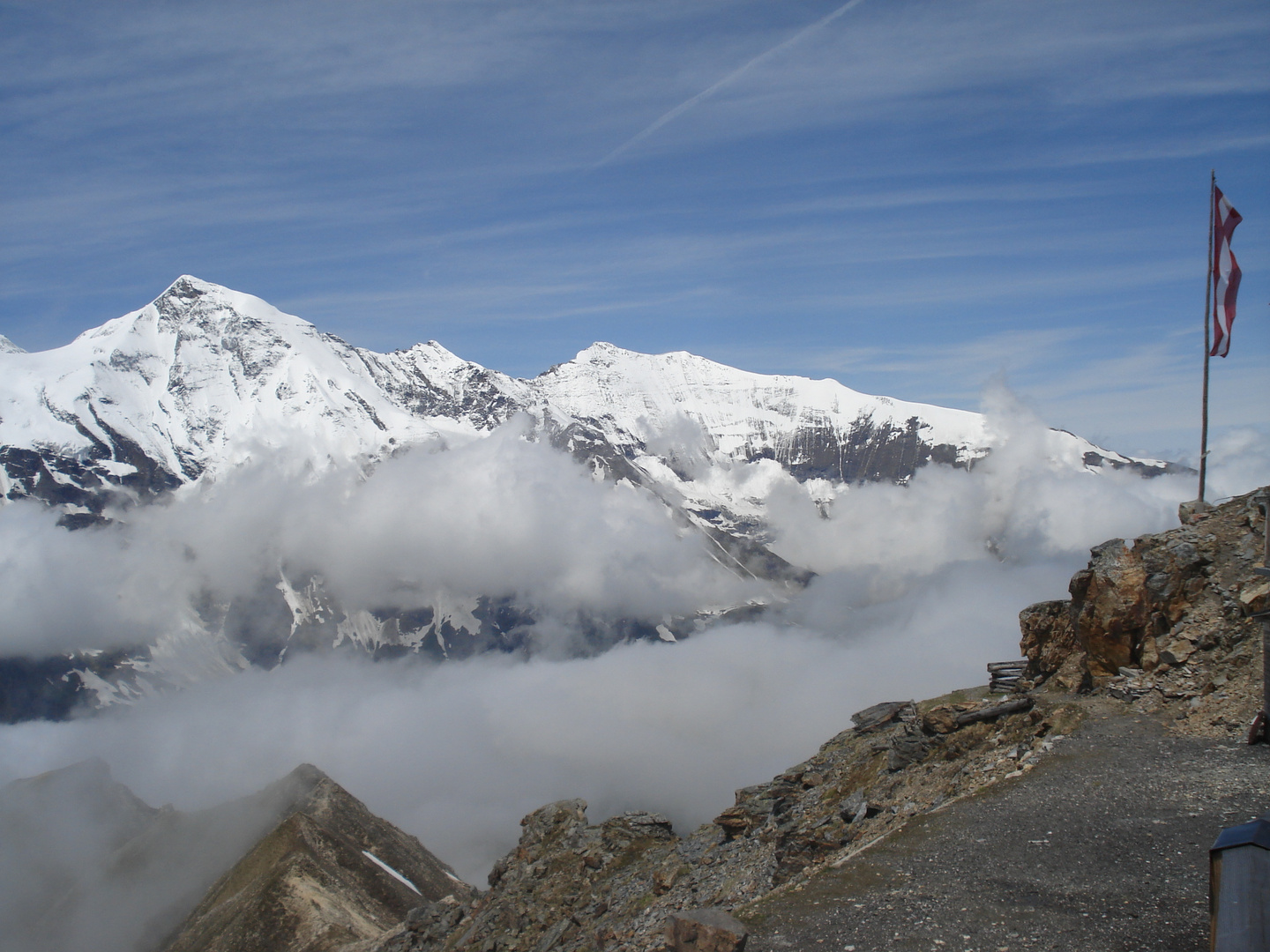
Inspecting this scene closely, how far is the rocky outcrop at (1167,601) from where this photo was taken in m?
29.5

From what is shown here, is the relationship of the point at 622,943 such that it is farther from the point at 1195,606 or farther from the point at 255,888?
the point at 255,888

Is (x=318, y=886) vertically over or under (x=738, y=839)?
under

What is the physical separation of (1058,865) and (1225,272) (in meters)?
22.5

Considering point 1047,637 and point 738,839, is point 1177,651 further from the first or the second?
point 738,839

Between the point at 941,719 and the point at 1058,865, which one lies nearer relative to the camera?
the point at 1058,865

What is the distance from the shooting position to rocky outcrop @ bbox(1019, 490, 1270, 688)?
2945cm

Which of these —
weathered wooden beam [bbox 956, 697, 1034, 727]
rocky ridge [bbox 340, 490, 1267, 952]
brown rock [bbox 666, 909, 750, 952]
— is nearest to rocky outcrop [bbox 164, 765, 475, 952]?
rocky ridge [bbox 340, 490, 1267, 952]

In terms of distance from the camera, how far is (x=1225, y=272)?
101ft

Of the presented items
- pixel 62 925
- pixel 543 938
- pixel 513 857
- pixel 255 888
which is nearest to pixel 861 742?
pixel 543 938

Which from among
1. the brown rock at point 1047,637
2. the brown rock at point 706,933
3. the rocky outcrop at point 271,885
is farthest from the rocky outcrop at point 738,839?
the rocky outcrop at point 271,885

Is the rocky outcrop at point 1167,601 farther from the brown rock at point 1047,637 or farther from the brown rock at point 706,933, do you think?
the brown rock at point 706,933

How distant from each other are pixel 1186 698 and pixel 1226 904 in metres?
20.8

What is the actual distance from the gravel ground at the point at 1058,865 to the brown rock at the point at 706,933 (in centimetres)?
93

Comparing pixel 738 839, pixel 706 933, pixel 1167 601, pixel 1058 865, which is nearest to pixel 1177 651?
pixel 1167 601
